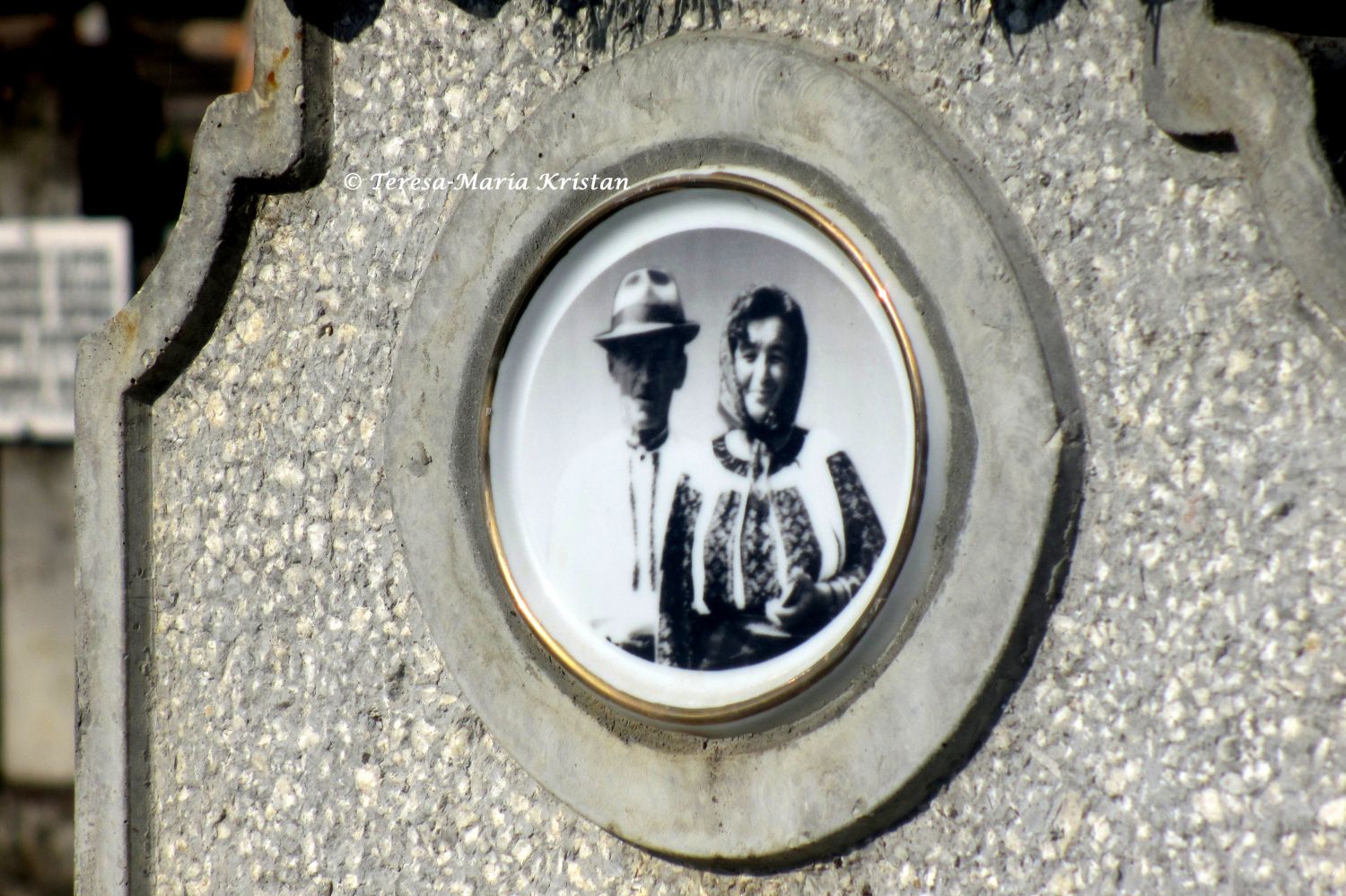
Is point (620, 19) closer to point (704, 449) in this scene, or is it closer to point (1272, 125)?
point (704, 449)

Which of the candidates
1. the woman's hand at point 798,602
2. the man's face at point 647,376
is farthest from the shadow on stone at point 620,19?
the woman's hand at point 798,602

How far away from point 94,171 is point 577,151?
186 inches

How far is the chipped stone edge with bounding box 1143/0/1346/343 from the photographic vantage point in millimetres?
1354

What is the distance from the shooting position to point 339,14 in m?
2.26

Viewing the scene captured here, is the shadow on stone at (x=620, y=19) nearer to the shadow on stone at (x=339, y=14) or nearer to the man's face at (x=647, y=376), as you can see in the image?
the shadow on stone at (x=339, y=14)

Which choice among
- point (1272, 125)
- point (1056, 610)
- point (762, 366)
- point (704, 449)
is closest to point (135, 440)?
point (704, 449)

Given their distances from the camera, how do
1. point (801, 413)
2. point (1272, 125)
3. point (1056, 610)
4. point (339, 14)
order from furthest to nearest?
point (339, 14), point (801, 413), point (1056, 610), point (1272, 125)

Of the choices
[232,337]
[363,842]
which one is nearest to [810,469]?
[363,842]

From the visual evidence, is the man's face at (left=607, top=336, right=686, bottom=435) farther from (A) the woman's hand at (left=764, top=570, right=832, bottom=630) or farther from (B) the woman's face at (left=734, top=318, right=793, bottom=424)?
(A) the woman's hand at (left=764, top=570, right=832, bottom=630)

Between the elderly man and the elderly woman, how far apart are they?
0.13 ft

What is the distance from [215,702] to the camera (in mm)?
2383

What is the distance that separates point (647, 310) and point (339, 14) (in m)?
0.91

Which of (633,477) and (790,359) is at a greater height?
(790,359)

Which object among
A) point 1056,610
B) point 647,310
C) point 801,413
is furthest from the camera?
point 647,310
